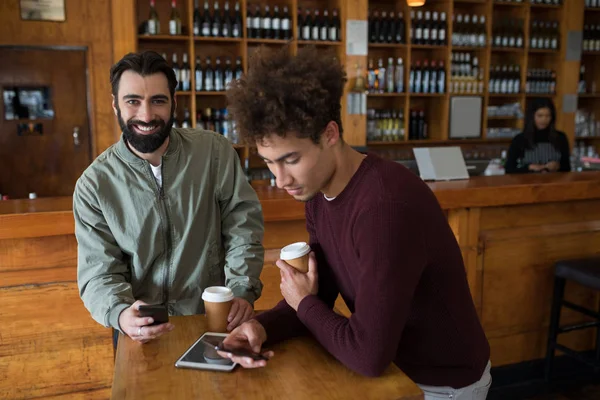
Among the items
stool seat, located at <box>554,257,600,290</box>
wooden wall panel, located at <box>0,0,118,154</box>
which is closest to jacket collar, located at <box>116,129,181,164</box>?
stool seat, located at <box>554,257,600,290</box>

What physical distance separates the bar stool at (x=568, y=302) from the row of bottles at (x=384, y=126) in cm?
324

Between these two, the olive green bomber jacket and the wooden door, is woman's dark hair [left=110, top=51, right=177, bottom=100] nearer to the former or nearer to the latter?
the olive green bomber jacket

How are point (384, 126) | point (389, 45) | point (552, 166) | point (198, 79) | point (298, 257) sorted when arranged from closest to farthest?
point (298, 257), point (552, 166), point (198, 79), point (389, 45), point (384, 126)

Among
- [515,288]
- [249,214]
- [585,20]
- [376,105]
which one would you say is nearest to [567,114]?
[585,20]

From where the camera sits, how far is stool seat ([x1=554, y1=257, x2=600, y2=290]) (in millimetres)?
2653

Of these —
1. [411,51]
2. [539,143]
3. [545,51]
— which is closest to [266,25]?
[411,51]

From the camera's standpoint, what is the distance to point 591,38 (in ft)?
22.4

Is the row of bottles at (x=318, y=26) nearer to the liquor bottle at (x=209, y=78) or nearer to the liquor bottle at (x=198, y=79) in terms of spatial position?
the liquor bottle at (x=209, y=78)

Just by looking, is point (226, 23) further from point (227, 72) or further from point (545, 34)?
point (545, 34)

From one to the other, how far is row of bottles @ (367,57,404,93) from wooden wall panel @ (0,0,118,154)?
246cm

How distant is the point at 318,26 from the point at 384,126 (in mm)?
1293

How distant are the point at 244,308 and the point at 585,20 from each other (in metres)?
7.07

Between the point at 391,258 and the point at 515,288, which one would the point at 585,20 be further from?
the point at 391,258

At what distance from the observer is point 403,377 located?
1158mm
